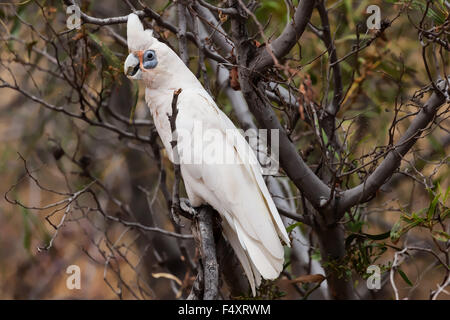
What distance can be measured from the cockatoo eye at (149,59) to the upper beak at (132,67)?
18mm

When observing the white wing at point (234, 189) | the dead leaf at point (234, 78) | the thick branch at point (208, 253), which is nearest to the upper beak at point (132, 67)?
the white wing at point (234, 189)

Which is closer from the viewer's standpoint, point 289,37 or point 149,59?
point 289,37

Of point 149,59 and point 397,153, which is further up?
point 149,59

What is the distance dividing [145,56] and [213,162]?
1.06ft

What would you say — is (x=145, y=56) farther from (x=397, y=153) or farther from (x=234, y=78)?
(x=397, y=153)

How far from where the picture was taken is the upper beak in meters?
1.44

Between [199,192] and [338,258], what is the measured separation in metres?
0.50

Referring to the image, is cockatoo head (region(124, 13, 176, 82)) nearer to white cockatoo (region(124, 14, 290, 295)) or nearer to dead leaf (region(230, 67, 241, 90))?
white cockatoo (region(124, 14, 290, 295))

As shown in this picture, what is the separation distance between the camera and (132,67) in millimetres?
1461

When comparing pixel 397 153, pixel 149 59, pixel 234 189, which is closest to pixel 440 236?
pixel 397 153

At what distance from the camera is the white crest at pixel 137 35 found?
140 cm

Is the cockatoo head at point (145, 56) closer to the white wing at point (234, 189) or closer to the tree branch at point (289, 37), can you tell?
the white wing at point (234, 189)

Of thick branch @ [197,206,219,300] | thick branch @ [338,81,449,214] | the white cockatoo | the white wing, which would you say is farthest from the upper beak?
thick branch @ [338,81,449,214]

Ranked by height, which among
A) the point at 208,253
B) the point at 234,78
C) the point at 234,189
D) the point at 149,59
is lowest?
the point at 208,253
